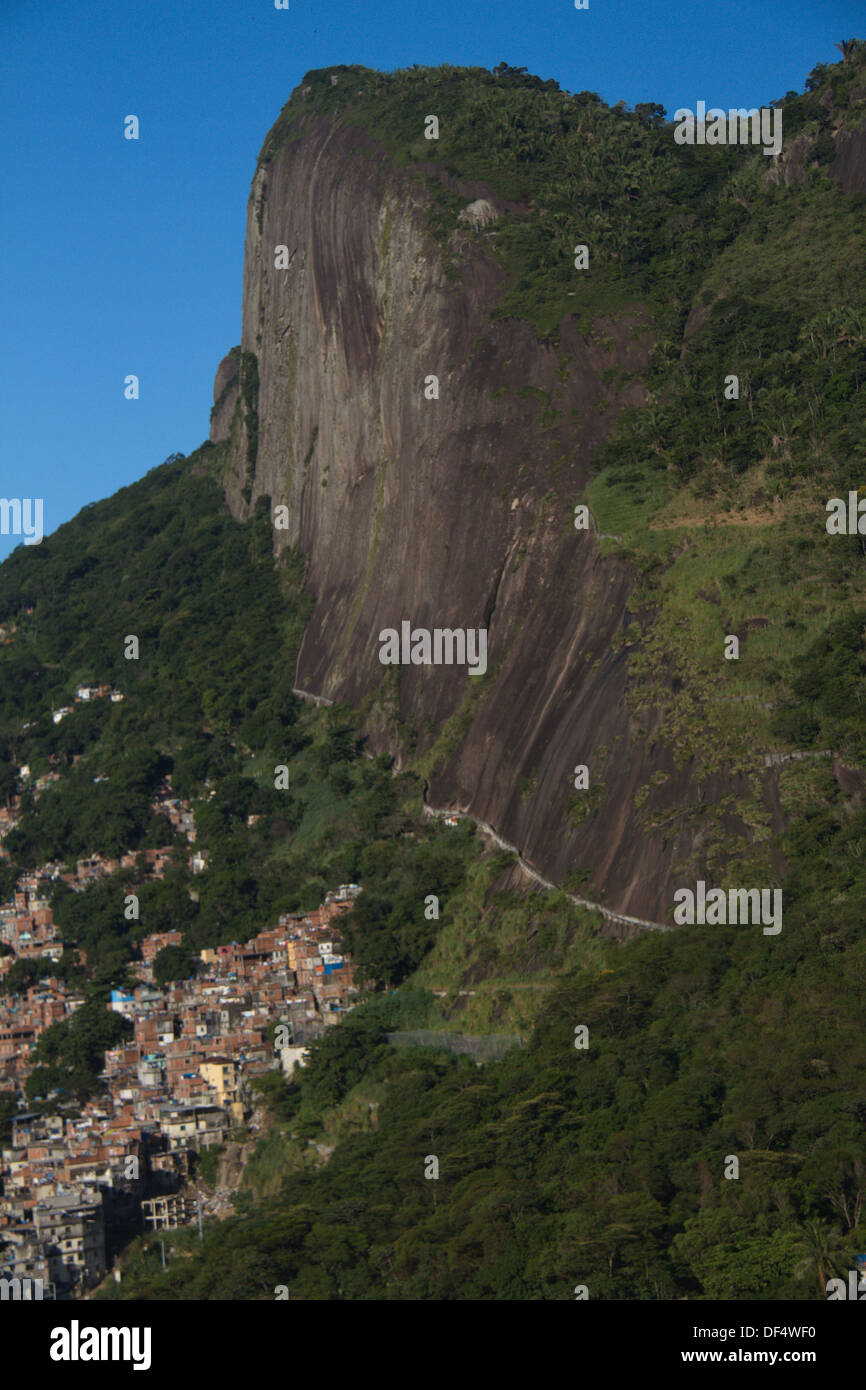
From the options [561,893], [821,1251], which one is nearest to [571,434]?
[561,893]

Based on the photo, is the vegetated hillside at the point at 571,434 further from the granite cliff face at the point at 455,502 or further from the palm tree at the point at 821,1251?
the palm tree at the point at 821,1251

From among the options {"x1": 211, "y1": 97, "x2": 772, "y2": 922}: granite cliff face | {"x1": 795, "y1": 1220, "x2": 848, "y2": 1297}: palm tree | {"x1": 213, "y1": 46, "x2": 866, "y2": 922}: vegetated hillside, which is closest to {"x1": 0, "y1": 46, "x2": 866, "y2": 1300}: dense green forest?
{"x1": 795, "y1": 1220, "x2": 848, "y2": 1297}: palm tree

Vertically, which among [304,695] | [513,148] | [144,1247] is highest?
[513,148]

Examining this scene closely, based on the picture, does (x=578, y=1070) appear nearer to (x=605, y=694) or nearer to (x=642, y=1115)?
(x=642, y=1115)

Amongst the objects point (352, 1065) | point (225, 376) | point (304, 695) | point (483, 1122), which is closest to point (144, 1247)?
point (352, 1065)

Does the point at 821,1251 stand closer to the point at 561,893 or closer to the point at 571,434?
the point at 561,893

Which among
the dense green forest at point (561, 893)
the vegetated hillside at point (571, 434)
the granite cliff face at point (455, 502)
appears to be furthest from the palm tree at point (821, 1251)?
the granite cliff face at point (455, 502)
